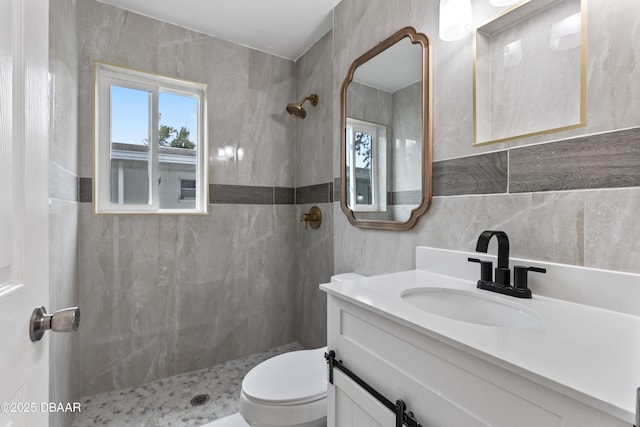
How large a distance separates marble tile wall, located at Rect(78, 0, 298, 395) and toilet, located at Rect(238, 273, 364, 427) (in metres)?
1.00

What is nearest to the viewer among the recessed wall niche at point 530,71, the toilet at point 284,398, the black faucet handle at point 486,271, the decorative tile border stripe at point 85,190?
the recessed wall niche at point 530,71

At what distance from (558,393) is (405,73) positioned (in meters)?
1.29

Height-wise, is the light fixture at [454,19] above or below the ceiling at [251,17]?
below

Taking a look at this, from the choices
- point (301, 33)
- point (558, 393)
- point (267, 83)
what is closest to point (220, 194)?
point (267, 83)

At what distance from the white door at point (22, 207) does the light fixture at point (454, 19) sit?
120 cm

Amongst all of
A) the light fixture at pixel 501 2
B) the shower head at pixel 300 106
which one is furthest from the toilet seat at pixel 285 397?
the shower head at pixel 300 106

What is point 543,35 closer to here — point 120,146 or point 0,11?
point 0,11

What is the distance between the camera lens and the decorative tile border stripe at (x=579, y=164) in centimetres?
72

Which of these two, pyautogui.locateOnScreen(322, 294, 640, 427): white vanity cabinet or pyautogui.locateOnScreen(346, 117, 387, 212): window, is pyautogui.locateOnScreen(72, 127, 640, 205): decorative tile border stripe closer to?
pyautogui.locateOnScreen(346, 117, 387, 212): window

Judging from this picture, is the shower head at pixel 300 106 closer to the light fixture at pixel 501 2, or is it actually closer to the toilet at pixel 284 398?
the light fixture at pixel 501 2

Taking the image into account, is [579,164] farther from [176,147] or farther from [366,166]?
[176,147]

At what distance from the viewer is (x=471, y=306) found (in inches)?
36.7

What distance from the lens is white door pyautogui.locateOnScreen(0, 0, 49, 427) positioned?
424 mm

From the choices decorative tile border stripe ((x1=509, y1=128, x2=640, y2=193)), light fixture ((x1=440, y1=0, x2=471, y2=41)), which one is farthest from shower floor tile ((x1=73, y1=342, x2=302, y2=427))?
light fixture ((x1=440, y1=0, x2=471, y2=41))
